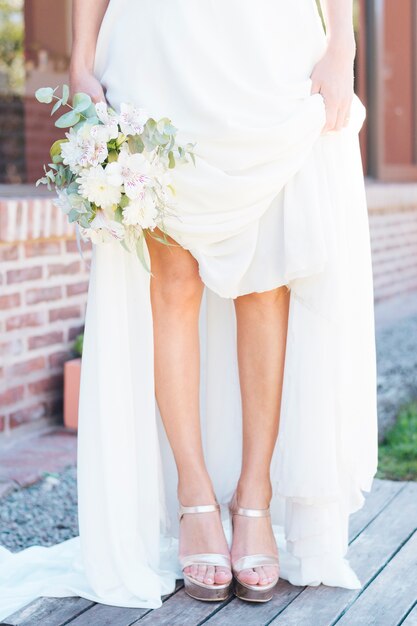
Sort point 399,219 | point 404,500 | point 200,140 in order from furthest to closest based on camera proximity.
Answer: point 399,219, point 404,500, point 200,140

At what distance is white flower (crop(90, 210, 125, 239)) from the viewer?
189 cm

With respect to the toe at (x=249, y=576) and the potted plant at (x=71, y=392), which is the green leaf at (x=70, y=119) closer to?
the toe at (x=249, y=576)

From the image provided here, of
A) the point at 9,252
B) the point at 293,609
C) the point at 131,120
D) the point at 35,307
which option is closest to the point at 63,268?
the point at 35,307

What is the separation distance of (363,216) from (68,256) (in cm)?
179

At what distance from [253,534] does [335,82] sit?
981 mm

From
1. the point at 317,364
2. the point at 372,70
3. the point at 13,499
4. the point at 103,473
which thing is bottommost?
the point at 13,499

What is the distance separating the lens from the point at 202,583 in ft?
6.70

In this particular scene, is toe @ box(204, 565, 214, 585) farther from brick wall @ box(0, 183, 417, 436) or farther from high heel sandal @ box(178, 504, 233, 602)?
brick wall @ box(0, 183, 417, 436)

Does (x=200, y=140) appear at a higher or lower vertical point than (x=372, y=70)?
lower

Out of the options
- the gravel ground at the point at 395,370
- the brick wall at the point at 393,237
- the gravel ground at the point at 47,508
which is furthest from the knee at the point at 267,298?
the brick wall at the point at 393,237

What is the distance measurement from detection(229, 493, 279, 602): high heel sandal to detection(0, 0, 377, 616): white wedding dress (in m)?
0.06

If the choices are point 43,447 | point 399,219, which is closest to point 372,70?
point 399,219

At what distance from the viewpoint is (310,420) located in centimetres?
206

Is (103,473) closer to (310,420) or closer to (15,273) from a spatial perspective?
(310,420)
